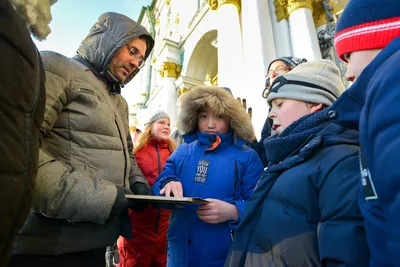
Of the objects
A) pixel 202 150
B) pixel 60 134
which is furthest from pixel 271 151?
pixel 60 134

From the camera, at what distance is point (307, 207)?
22.3 inches

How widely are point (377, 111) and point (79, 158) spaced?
948mm

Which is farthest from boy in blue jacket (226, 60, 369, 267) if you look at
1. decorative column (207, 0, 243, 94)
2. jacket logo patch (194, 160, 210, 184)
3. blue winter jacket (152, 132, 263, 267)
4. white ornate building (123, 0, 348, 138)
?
decorative column (207, 0, 243, 94)

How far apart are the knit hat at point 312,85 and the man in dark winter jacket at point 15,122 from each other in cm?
81

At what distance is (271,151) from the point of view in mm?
761

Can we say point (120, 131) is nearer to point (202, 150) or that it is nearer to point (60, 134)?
point (60, 134)

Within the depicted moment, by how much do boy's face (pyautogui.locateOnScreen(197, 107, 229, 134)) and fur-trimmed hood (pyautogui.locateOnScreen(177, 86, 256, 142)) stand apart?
36 millimetres

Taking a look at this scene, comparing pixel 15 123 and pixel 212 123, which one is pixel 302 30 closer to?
pixel 212 123

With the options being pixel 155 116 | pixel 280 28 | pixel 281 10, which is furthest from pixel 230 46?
pixel 155 116

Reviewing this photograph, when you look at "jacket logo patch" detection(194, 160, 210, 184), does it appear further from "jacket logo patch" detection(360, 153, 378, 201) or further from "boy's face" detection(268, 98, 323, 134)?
"jacket logo patch" detection(360, 153, 378, 201)

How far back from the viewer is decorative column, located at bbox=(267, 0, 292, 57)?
3964mm

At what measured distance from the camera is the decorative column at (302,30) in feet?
11.8

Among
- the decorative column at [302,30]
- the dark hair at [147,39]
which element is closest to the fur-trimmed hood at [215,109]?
the dark hair at [147,39]

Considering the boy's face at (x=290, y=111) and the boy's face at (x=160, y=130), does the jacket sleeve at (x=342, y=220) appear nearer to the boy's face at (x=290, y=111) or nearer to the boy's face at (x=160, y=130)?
the boy's face at (x=290, y=111)
